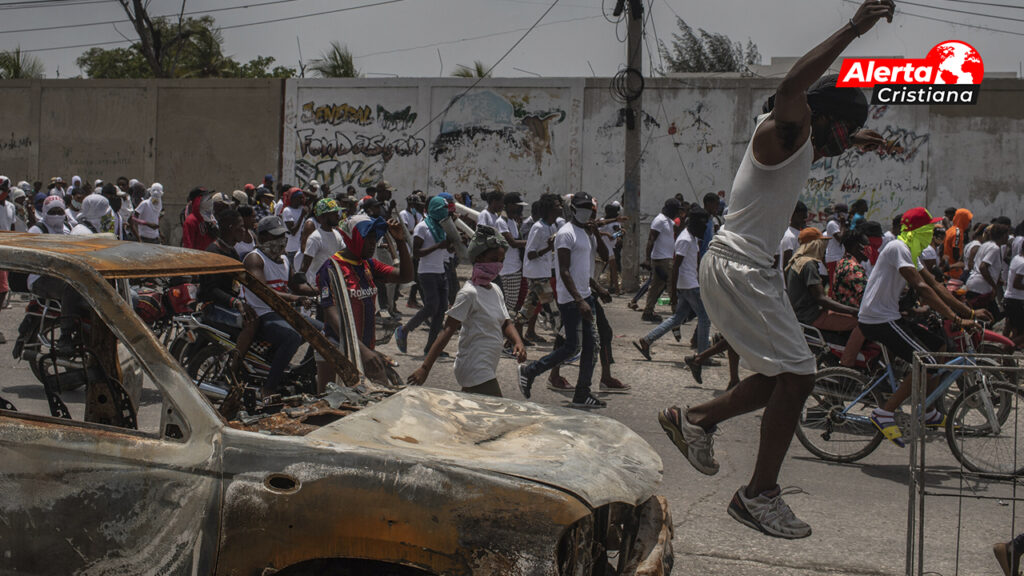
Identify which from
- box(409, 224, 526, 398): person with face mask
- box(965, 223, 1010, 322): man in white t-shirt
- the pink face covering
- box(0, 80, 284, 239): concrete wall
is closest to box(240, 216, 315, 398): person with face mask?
box(409, 224, 526, 398): person with face mask

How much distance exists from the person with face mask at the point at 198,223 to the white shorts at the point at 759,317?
7466mm

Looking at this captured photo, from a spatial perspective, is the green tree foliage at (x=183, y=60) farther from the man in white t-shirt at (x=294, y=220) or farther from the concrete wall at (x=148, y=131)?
the man in white t-shirt at (x=294, y=220)

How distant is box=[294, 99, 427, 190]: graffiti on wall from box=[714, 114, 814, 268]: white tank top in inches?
875

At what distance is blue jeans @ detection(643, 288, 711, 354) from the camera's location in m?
10.7

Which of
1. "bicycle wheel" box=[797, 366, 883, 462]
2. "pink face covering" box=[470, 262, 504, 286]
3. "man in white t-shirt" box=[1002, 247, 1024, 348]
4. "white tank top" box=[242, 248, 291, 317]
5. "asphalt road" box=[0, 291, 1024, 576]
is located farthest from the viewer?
"man in white t-shirt" box=[1002, 247, 1024, 348]

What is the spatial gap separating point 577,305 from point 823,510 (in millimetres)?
3235

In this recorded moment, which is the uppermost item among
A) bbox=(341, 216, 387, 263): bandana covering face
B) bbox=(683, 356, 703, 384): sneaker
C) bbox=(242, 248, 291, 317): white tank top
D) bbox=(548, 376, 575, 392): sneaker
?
bbox=(341, 216, 387, 263): bandana covering face

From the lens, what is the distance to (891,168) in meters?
23.4

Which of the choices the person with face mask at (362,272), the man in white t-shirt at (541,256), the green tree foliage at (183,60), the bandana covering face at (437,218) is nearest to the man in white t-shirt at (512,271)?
the man in white t-shirt at (541,256)

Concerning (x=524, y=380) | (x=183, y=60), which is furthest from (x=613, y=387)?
(x=183, y=60)

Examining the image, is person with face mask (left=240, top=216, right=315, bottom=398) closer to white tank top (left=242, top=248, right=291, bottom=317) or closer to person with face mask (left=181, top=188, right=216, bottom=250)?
white tank top (left=242, top=248, right=291, bottom=317)

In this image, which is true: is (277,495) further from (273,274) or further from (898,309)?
(898,309)

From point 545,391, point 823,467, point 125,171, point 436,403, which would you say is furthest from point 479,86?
point 436,403

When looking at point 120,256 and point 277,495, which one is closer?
point 277,495
